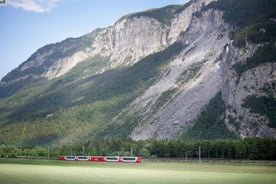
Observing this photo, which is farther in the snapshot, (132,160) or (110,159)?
(110,159)

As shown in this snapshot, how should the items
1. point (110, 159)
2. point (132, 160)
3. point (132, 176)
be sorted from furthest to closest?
point (110, 159), point (132, 160), point (132, 176)

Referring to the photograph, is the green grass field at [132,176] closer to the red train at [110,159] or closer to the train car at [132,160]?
the train car at [132,160]

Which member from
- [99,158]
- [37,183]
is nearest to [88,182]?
[37,183]

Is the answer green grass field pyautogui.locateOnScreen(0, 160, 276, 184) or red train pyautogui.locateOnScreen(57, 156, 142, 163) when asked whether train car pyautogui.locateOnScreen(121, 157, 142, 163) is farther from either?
green grass field pyautogui.locateOnScreen(0, 160, 276, 184)

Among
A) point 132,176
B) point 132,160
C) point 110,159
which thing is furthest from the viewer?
point 110,159

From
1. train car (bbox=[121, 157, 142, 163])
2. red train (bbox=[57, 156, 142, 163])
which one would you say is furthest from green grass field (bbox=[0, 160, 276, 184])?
red train (bbox=[57, 156, 142, 163])

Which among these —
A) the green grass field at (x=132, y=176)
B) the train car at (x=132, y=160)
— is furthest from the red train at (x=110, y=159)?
the green grass field at (x=132, y=176)

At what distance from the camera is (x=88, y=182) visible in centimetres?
6656

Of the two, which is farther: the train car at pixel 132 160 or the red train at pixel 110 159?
the red train at pixel 110 159

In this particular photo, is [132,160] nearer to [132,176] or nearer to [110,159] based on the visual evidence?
[110,159]

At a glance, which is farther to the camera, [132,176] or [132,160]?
[132,160]

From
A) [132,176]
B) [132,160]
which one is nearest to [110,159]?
[132,160]

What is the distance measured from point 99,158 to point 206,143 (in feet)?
142

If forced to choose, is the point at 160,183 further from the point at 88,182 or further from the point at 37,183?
the point at 37,183
